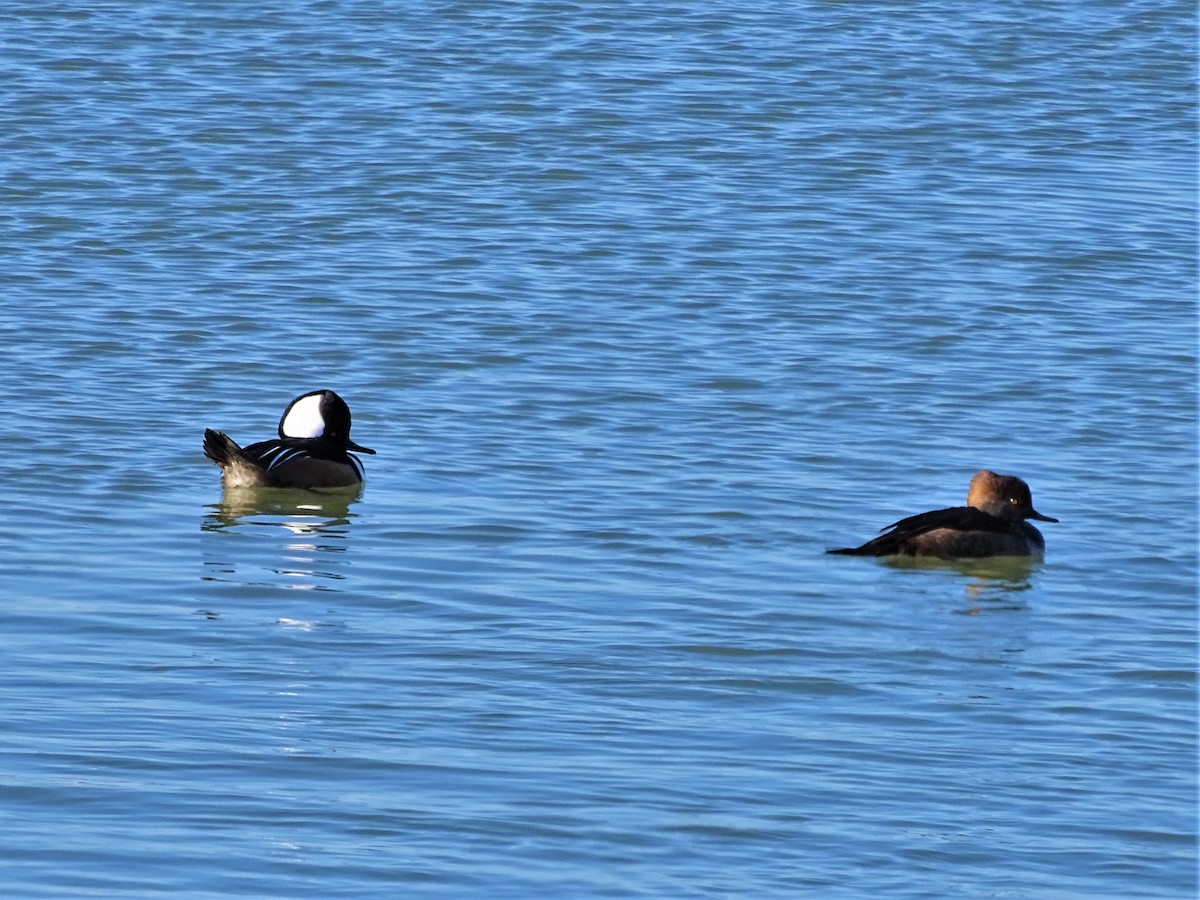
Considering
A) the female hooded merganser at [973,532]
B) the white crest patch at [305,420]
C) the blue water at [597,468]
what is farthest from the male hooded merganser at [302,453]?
the female hooded merganser at [973,532]

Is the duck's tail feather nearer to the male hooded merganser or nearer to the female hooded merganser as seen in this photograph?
the male hooded merganser

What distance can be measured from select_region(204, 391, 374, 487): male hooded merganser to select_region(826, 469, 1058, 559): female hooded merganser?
2798 millimetres

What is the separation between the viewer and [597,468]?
12570 millimetres

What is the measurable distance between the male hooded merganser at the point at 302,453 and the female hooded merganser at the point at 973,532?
280cm

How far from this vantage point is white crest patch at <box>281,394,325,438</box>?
12711mm

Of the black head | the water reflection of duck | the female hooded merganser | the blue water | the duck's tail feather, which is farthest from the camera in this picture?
the black head

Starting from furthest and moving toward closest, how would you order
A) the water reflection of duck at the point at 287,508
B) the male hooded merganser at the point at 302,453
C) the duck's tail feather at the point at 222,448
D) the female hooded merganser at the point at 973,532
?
the male hooded merganser at the point at 302,453 → the duck's tail feather at the point at 222,448 → the water reflection of duck at the point at 287,508 → the female hooded merganser at the point at 973,532

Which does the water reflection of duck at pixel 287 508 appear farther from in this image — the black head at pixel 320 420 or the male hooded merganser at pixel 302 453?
the black head at pixel 320 420

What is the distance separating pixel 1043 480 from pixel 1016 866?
5.84 metres

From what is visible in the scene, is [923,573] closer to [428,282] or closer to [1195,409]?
[1195,409]

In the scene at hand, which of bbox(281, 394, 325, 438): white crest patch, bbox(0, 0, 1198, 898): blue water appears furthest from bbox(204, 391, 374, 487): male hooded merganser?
bbox(0, 0, 1198, 898): blue water

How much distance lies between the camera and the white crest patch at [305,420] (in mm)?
12711

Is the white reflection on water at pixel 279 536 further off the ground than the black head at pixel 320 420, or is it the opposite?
the black head at pixel 320 420

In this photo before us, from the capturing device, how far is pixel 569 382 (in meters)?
14.5
